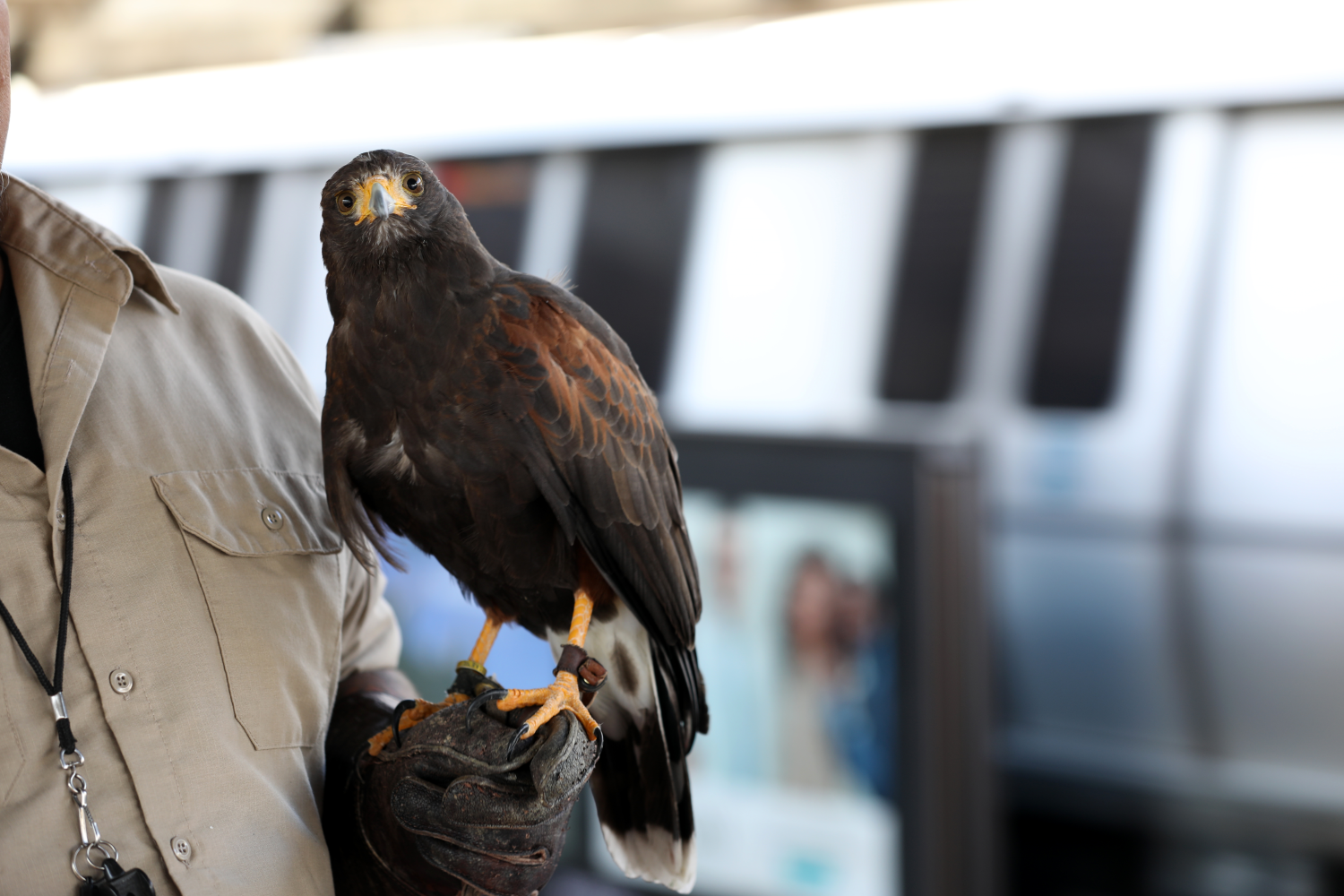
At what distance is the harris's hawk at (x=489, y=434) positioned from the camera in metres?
1.12

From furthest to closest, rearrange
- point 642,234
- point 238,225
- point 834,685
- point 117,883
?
point 238,225 → point 642,234 → point 834,685 → point 117,883

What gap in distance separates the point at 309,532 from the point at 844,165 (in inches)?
157

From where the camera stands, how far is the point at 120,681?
1.04 meters

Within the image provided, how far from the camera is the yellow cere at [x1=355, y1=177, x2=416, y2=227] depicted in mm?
1129

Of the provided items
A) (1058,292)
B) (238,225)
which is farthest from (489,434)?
(238,225)

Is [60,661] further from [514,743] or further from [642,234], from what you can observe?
[642,234]

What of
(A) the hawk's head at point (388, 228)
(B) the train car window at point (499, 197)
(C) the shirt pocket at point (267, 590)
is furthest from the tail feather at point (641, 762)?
(B) the train car window at point (499, 197)

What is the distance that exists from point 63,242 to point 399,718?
708 millimetres

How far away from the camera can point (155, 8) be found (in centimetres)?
521

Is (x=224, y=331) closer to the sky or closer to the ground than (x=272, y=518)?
closer to the sky

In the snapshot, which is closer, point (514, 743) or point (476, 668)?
point (514, 743)

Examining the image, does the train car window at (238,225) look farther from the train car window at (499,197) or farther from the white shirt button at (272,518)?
the white shirt button at (272,518)

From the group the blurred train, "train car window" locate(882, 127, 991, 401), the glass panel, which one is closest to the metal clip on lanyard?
the glass panel

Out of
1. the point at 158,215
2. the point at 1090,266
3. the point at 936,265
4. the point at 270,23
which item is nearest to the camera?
the point at 1090,266
